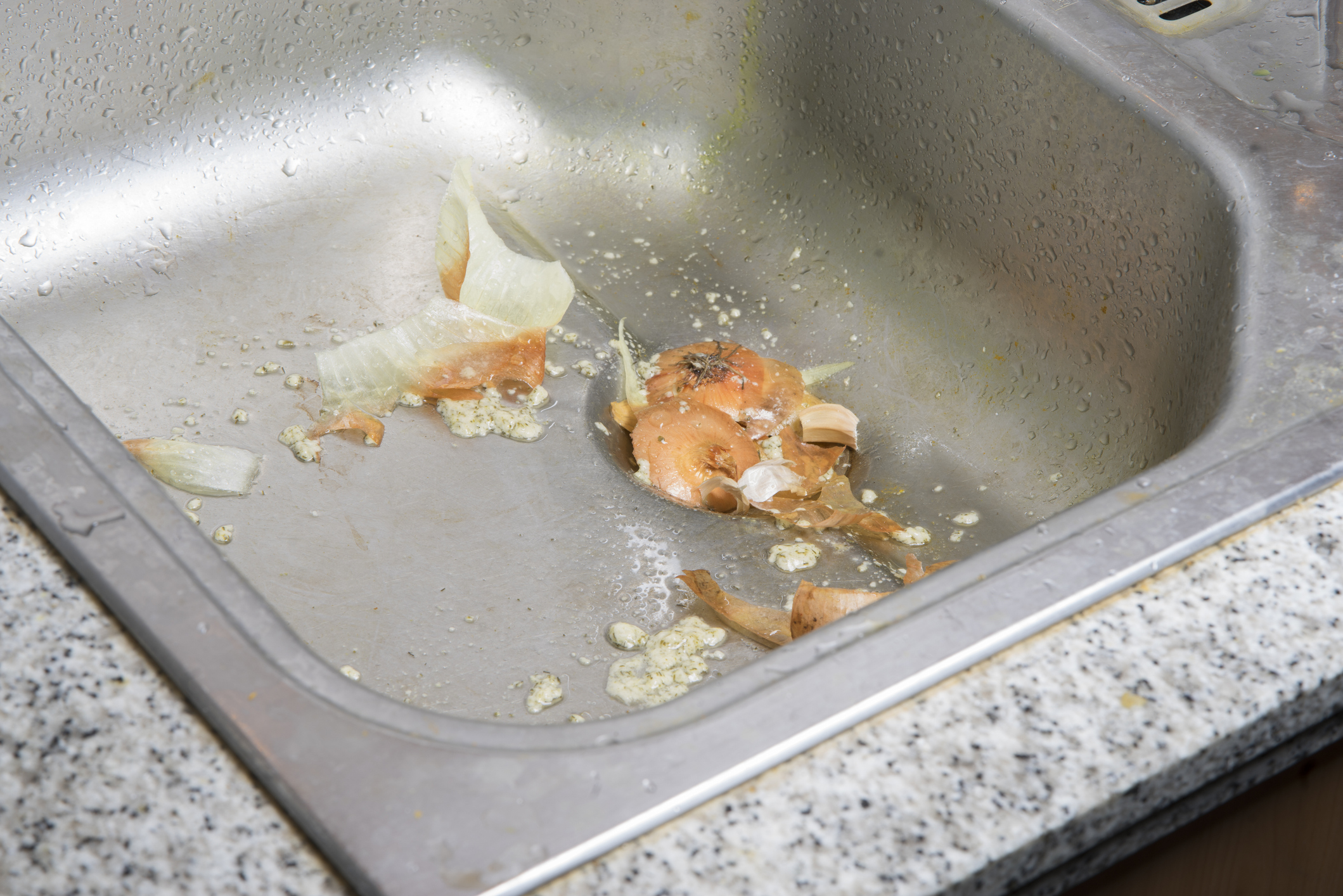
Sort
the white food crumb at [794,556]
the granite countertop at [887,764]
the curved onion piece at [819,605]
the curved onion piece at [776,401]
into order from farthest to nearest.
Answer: the curved onion piece at [776,401] < the white food crumb at [794,556] < the curved onion piece at [819,605] < the granite countertop at [887,764]

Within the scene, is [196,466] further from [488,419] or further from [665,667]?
[665,667]

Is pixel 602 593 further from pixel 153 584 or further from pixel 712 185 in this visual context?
pixel 712 185

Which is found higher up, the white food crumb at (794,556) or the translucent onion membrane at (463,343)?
the translucent onion membrane at (463,343)

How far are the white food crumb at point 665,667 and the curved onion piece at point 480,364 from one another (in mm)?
298

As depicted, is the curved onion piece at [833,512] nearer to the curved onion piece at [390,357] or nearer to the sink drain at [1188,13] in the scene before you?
the curved onion piece at [390,357]

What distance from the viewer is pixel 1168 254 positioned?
2.54ft

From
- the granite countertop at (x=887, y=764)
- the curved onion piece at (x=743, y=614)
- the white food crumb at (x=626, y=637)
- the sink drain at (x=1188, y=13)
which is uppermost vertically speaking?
the sink drain at (x=1188, y=13)

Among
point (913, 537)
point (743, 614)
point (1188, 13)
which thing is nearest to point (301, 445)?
point (743, 614)

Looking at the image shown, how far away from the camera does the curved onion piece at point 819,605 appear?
0.66m

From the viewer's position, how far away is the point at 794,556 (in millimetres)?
836

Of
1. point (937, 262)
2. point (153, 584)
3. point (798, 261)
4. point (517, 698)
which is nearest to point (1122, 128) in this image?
point (937, 262)

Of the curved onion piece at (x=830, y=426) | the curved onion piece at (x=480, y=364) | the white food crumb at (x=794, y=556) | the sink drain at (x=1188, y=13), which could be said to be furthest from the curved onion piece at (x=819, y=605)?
the sink drain at (x=1188, y=13)

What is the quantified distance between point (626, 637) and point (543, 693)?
0.07m

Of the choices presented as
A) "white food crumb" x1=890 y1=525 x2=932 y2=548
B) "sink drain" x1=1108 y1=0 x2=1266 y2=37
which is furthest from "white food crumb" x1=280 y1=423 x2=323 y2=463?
"sink drain" x1=1108 y1=0 x2=1266 y2=37
